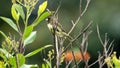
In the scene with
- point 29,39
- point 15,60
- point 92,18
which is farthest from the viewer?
point 92,18

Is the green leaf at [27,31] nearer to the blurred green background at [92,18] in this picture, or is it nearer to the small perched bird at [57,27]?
the small perched bird at [57,27]

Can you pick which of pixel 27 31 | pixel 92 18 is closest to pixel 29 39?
pixel 27 31

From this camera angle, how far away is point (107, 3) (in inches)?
221

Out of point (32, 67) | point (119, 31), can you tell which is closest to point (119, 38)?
point (119, 31)

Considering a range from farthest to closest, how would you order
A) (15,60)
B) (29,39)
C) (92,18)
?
(92,18)
(29,39)
(15,60)

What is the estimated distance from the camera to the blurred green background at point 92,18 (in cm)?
488

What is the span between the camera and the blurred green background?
4.88 meters

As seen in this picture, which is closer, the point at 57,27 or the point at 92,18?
the point at 57,27

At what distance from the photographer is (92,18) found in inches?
204

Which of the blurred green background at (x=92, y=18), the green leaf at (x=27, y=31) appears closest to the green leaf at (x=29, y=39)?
the green leaf at (x=27, y=31)

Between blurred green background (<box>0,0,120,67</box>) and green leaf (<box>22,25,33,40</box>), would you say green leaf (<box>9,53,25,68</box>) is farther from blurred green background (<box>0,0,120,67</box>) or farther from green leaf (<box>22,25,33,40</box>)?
blurred green background (<box>0,0,120,67</box>)

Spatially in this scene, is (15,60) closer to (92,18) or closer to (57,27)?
(57,27)

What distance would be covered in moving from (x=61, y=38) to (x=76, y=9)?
4094 millimetres

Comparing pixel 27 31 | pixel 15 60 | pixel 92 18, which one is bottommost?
pixel 15 60
